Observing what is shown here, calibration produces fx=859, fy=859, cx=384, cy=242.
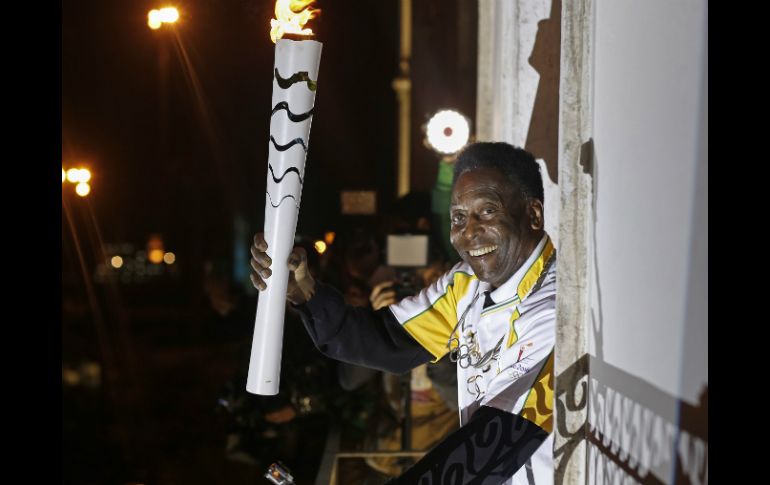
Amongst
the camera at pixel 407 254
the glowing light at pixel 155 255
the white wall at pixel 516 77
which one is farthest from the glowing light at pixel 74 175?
the glowing light at pixel 155 255

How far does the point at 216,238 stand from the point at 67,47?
25.9m

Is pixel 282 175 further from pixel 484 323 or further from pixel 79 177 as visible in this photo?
pixel 79 177

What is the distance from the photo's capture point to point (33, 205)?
9.06 ft

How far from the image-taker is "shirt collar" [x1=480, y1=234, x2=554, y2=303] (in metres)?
2.98

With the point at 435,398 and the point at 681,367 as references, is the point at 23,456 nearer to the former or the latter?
the point at 681,367

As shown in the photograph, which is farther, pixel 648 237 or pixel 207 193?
pixel 207 193

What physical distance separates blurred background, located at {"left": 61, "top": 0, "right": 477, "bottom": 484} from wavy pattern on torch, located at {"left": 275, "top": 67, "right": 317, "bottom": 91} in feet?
1.63

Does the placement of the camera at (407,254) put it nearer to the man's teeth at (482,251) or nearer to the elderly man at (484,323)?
the elderly man at (484,323)

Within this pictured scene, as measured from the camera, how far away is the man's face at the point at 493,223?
297 centimetres

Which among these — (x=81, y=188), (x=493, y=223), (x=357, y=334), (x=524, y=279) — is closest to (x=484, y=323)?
(x=524, y=279)

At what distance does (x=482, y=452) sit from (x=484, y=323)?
590 mm

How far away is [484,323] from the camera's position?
10.0ft

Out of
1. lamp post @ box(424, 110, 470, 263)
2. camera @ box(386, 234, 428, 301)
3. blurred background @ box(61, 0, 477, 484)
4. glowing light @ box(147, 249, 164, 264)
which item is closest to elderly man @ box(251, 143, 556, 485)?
blurred background @ box(61, 0, 477, 484)


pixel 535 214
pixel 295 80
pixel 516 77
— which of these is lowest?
pixel 535 214
